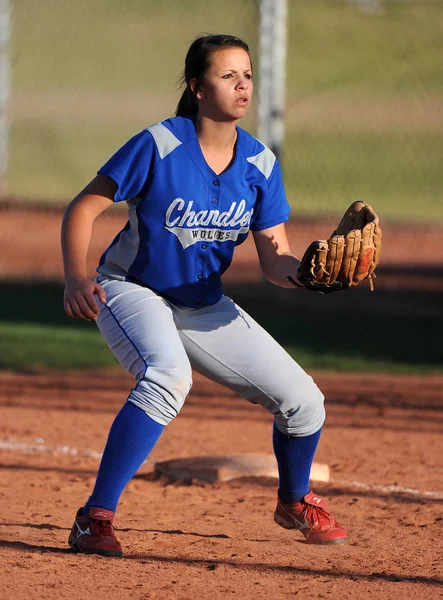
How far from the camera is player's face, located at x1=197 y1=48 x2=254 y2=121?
324cm

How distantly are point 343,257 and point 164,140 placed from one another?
2.16ft

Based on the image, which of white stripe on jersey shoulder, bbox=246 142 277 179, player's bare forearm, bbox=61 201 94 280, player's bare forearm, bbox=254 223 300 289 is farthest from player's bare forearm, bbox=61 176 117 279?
player's bare forearm, bbox=254 223 300 289

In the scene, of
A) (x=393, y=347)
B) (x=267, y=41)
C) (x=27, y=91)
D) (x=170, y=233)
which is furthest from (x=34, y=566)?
(x=27, y=91)

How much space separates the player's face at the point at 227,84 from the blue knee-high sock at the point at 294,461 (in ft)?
3.39

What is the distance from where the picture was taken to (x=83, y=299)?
3.04 meters

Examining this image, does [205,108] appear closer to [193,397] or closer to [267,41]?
A: [193,397]

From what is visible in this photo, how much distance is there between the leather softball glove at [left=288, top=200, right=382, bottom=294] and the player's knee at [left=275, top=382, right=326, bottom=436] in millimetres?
334

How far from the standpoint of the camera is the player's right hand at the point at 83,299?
3037 millimetres

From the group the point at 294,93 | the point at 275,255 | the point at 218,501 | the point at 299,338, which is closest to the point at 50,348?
the point at 299,338

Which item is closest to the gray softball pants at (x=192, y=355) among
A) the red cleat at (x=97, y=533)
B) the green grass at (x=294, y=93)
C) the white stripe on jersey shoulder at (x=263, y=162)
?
the red cleat at (x=97, y=533)

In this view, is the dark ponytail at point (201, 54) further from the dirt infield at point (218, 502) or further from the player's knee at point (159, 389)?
the dirt infield at point (218, 502)

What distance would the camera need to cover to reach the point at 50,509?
12.8 ft

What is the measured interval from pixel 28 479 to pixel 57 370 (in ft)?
9.18

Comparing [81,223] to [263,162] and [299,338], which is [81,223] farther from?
[299,338]
